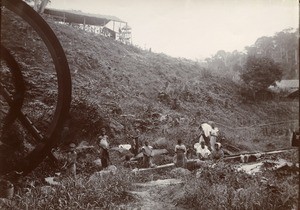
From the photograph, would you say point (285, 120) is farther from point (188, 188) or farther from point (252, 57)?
point (188, 188)

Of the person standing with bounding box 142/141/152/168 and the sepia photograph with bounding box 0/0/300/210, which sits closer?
the sepia photograph with bounding box 0/0/300/210

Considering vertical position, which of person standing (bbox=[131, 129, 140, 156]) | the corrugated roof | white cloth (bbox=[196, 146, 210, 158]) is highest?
the corrugated roof

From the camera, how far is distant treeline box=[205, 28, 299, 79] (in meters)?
7.05

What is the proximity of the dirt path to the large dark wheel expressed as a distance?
1870mm

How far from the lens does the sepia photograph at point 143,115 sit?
224 inches

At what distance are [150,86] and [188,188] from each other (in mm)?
13983

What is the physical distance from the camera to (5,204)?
527 cm

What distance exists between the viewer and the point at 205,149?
10.8 metres

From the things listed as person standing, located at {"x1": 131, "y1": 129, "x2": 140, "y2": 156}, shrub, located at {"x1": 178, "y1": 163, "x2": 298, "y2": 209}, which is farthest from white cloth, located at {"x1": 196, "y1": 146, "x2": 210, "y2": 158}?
shrub, located at {"x1": 178, "y1": 163, "x2": 298, "y2": 209}

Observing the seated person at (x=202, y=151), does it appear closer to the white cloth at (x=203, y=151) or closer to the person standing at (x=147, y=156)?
the white cloth at (x=203, y=151)

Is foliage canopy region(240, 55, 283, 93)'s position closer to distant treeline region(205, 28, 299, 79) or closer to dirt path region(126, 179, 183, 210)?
distant treeline region(205, 28, 299, 79)

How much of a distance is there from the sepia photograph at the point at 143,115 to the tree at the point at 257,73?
0.07 meters

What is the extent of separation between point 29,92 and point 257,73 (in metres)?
10.3

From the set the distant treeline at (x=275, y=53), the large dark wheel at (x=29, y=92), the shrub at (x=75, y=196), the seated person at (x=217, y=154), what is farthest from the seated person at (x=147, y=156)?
the distant treeline at (x=275, y=53)
